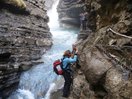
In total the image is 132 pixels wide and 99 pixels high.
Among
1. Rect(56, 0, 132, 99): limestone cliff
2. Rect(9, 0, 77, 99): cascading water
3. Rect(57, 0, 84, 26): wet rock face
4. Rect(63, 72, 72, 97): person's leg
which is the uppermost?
Rect(57, 0, 84, 26): wet rock face

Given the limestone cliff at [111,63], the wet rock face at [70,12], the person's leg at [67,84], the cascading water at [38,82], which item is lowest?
the cascading water at [38,82]

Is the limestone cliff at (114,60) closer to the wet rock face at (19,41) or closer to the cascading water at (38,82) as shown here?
the cascading water at (38,82)

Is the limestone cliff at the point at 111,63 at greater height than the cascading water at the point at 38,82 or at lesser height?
greater

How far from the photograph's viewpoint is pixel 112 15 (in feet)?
43.4

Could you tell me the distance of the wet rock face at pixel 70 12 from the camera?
141ft

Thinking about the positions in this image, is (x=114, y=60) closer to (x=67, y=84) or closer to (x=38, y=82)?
(x=67, y=84)

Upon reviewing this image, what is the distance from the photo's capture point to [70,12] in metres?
45.3

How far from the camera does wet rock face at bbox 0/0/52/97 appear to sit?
19.2 meters

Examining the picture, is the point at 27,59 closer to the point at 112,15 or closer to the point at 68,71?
the point at 68,71

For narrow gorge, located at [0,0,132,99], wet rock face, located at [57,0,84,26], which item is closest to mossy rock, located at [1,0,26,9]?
narrow gorge, located at [0,0,132,99]

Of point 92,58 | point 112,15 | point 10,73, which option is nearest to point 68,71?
point 92,58

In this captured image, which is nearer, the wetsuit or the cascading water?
the wetsuit

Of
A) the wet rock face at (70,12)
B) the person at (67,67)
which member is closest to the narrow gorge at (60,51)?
the person at (67,67)

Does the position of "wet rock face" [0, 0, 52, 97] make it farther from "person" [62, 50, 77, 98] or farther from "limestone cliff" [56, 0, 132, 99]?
"limestone cliff" [56, 0, 132, 99]
